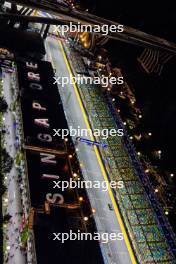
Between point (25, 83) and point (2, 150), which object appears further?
point (25, 83)

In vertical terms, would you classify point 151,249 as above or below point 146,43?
below

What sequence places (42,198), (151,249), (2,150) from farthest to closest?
(2,150) < (151,249) < (42,198)

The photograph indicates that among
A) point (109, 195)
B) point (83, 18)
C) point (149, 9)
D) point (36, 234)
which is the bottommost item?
point (109, 195)

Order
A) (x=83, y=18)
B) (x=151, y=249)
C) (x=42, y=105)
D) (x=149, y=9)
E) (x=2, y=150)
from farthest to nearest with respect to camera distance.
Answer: (x=149, y=9), (x=42, y=105), (x=2, y=150), (x=151, y=249), (x=83, y=18)

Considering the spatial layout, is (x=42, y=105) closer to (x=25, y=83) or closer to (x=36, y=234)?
(x=25, y=83)

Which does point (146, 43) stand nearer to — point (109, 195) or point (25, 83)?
point (109, 195)

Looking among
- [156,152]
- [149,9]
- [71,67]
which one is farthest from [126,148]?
[149,9]

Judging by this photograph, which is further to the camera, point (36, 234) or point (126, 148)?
point (126, 148)

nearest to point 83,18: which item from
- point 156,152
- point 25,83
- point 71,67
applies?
point 25,83

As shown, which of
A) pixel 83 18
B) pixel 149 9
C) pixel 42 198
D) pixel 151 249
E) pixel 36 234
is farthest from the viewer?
pixel 149 9
